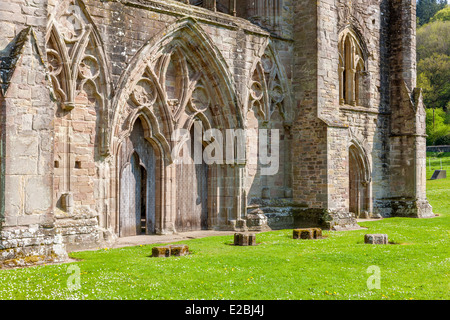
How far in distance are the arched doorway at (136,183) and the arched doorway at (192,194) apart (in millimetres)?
799

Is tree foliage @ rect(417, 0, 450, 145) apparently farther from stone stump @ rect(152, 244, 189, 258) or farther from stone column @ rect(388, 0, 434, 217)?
stone stump @ rect(152, 244, 189, 258)

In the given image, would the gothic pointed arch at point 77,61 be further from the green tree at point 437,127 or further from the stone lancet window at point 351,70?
the green tree at point 437,127

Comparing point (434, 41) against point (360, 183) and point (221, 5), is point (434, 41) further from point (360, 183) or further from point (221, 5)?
point (221, 5)

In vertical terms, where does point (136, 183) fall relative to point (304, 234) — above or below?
above

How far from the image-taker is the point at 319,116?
1527cm

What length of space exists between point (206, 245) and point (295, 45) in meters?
7.53

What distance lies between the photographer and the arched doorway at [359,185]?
1881 centimetres

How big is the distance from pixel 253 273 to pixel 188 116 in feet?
21.4

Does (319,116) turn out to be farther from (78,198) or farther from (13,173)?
(13,173)

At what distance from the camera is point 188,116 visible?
13797mm

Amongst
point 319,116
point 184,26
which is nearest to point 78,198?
point 184,26

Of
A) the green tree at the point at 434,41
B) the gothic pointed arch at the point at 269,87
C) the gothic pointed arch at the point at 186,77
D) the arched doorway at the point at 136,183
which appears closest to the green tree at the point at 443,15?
the green tree at the point at 434,41

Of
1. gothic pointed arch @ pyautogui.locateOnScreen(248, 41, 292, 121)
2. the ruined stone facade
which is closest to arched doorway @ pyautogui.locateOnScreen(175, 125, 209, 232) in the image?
the ruined stone facade

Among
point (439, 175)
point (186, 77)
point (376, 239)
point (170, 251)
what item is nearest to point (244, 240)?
point (170, 251)
